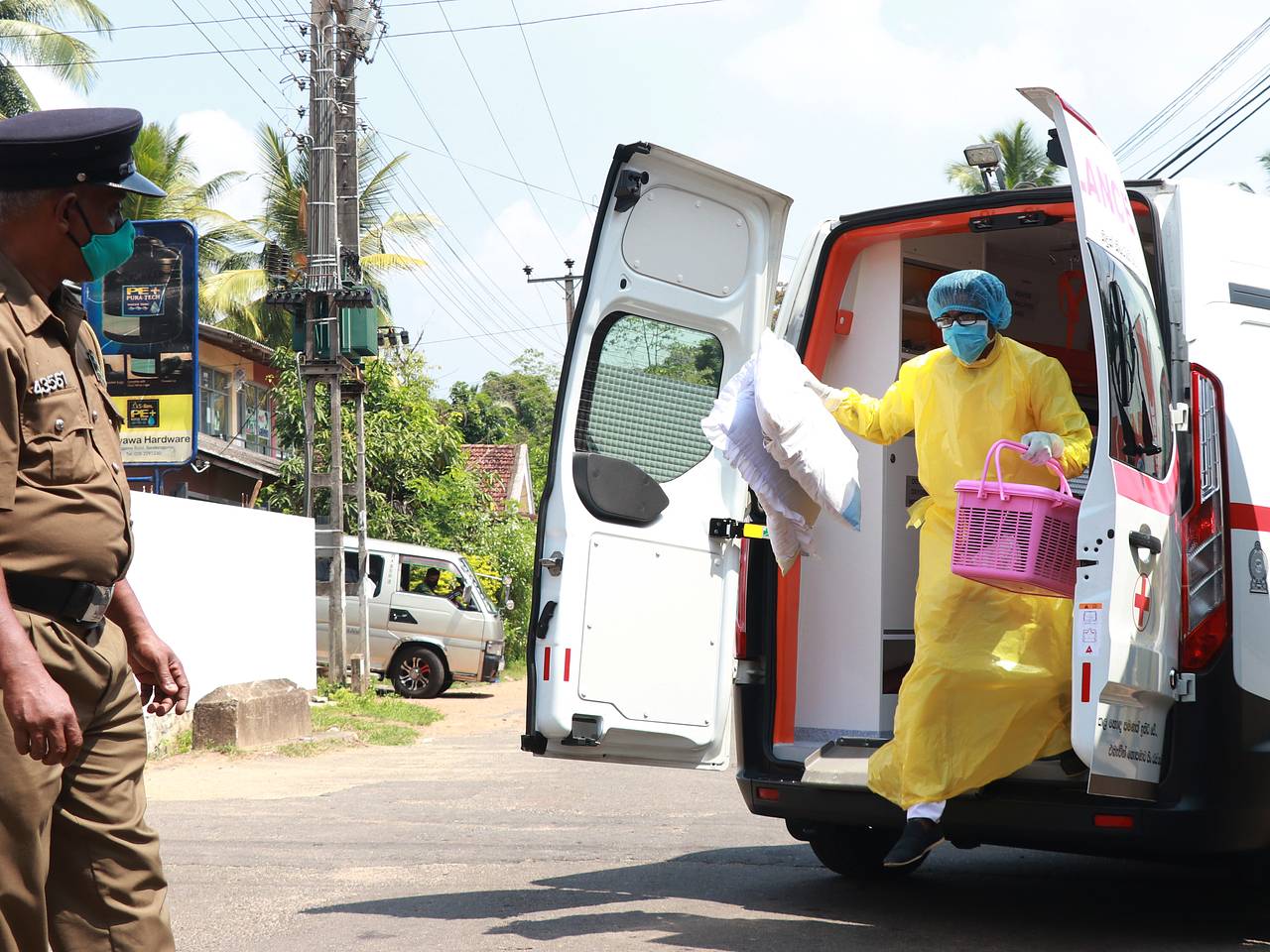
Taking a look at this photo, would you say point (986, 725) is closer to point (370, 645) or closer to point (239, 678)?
point (239, 678)

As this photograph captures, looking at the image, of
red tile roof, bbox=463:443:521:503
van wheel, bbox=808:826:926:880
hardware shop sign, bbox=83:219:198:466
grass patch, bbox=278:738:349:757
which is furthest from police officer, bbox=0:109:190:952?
red tile roof, bbox=463:443:521:503

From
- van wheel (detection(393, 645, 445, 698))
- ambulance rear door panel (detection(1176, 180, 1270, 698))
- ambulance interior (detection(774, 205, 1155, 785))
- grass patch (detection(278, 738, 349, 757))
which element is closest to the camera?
ambulance rear door panel (detection(1176, 180, 1270, 698))

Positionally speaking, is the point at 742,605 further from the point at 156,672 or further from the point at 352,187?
the point at 352,187

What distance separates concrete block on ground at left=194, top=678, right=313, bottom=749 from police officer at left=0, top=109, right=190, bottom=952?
9.13 m

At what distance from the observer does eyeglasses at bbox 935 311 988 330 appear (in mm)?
5465

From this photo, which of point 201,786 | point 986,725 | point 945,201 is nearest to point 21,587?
point 986,725

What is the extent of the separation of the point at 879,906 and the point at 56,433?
3829 mm

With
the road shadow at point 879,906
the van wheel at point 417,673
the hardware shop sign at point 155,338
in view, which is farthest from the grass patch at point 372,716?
the road shadow at point 879,906

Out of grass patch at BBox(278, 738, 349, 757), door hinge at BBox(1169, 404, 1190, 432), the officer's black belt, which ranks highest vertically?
door hinge at BBox(1169, 404, 1190, 432)

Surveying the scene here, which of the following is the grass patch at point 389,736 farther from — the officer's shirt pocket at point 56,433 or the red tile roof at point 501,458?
the red tile roof at point 501,458

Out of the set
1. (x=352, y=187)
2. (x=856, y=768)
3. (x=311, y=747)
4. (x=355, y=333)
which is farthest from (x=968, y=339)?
(x=352, y=187)

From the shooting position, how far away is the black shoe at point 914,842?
193 inches

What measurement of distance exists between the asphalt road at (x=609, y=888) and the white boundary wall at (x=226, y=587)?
11.0ft

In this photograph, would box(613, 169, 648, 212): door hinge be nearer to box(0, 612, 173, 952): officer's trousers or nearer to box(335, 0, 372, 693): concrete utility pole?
box(0, 612, 173, 952): officer's trousers
